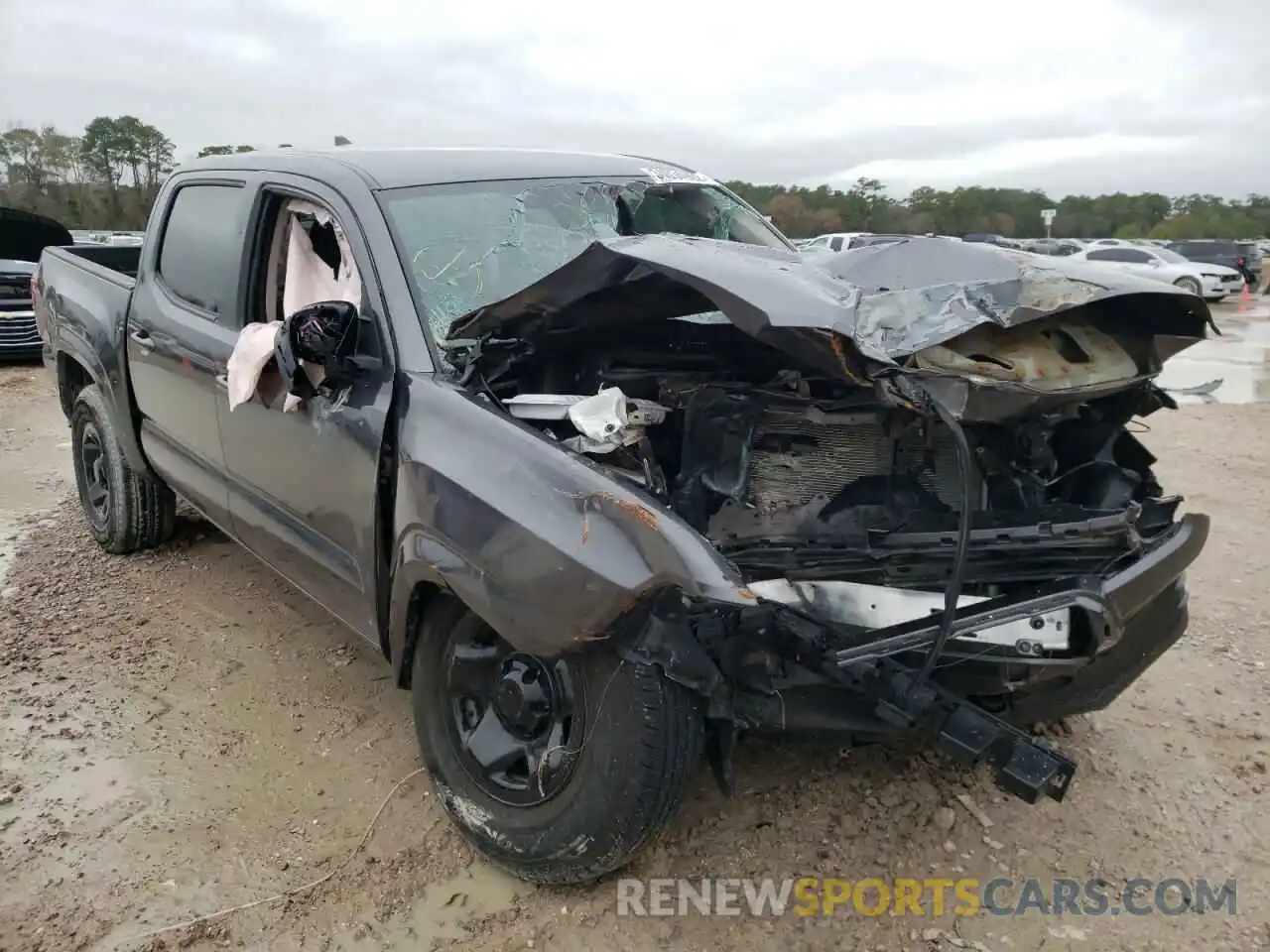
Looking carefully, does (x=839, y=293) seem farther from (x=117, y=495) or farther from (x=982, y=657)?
(x=117, y=495)

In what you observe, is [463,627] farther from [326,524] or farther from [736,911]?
[736,911]

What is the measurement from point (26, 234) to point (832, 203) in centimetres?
4553

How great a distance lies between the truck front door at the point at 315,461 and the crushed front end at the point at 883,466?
33cm

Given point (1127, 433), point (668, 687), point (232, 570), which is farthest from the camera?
point (232, 570)

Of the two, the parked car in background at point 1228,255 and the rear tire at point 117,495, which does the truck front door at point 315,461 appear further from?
the parked car in background at point 1228,255

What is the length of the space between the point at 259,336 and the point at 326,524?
0.66m

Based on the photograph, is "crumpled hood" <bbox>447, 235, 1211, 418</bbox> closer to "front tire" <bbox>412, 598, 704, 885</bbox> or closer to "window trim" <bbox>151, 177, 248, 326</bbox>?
"front tire" <bbox>412, 598, 704, 885</bbox>

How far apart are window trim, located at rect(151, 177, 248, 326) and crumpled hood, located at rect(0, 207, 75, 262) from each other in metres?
8.85

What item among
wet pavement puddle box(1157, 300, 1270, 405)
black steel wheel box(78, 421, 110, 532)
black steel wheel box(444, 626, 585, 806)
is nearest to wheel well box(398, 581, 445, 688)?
black steel wheel box(444, 626, 585, 806)

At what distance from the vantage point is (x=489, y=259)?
3.17 metres

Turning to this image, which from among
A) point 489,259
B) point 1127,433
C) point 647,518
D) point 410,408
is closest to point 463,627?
point 410,408

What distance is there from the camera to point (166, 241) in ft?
13.6

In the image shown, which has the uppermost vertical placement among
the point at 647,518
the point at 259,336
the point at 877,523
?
the point at 259,336

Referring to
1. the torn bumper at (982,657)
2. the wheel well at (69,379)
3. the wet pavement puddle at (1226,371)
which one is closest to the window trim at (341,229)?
the torn bumper at (982,657)
